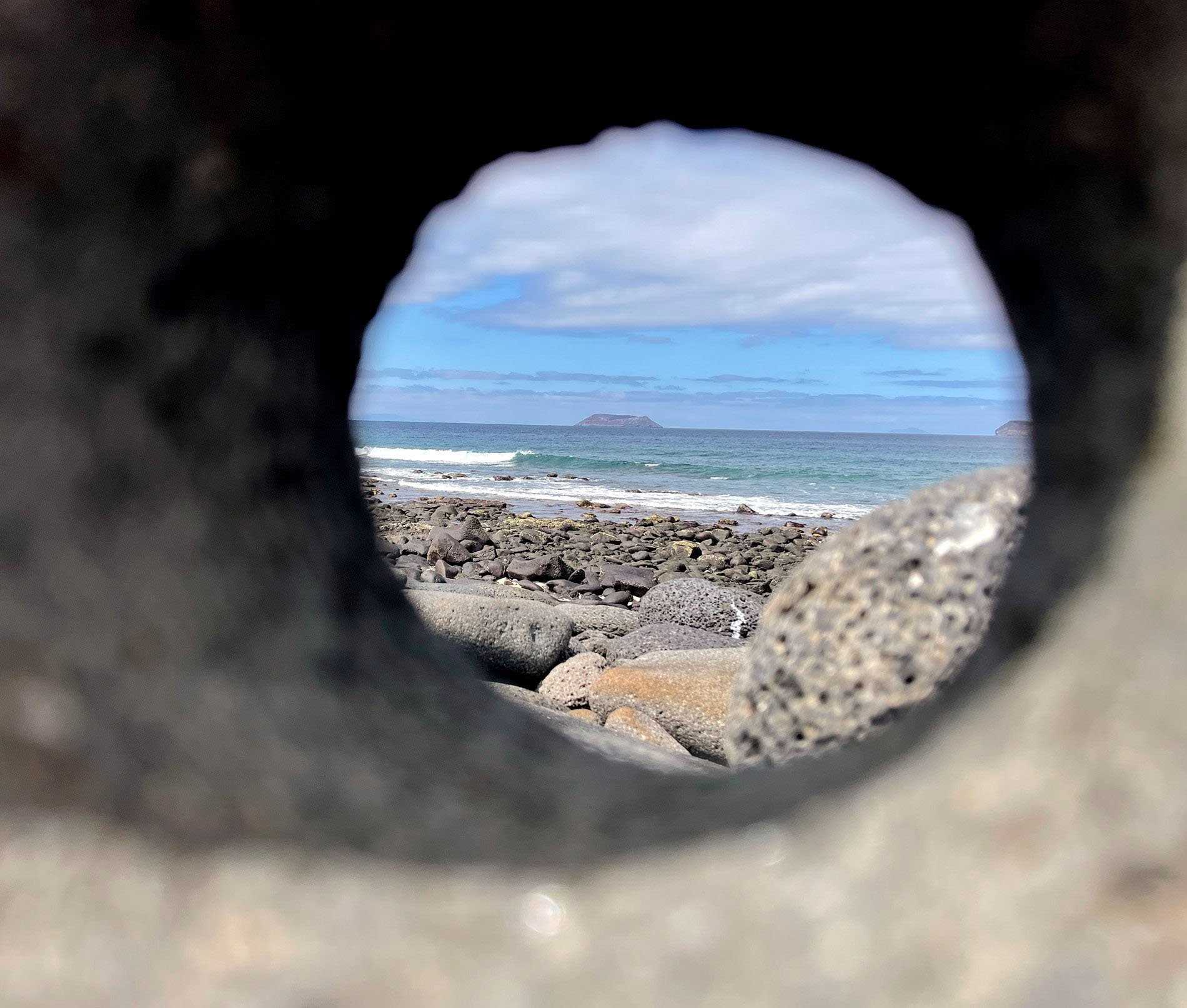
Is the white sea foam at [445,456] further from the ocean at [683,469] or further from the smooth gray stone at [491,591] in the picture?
the smooth gray stone at [491,591]

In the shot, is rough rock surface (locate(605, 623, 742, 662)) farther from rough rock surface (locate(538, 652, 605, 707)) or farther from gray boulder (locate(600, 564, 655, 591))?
gray boulder (locate(600, 564, 655, 591))

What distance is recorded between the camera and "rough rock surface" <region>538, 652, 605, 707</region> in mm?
7238

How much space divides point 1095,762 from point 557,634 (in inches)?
279

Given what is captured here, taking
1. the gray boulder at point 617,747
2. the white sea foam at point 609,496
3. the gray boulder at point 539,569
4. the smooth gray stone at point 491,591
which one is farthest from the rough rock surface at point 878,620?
the white sea foam at point 609,496

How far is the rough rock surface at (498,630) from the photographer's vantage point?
25.0 feet

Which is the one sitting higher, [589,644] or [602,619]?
[589,644]

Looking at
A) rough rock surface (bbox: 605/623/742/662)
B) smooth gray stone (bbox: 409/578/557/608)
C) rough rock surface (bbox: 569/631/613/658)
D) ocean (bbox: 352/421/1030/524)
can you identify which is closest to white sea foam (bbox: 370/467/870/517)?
ocean (bbox: 352/421/1030/524)

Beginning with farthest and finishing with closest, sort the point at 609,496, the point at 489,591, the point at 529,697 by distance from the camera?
the point at 609,496
the point at 489,591
the point at 529,697

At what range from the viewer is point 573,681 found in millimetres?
7465

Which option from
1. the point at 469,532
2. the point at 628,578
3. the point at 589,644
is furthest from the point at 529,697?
the point at 469,532

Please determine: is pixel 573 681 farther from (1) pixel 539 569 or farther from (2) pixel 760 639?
(1) pixel 539 569

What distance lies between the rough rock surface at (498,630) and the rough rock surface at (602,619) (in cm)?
192

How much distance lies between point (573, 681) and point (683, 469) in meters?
37.2

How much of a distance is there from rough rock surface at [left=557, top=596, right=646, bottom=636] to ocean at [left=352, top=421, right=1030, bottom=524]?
339 cm
